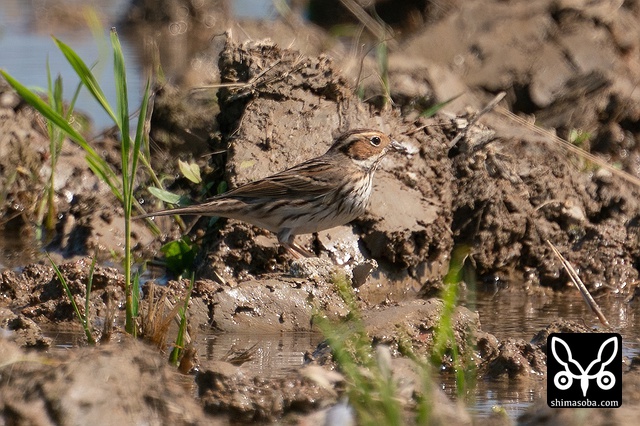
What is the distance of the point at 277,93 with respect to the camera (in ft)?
29.3

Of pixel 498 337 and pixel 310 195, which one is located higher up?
pixel 310 195

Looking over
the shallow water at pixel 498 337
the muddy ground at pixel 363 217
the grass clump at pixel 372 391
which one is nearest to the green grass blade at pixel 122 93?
the muddy ground at pixel 363 217

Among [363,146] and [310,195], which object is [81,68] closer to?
[310,195]

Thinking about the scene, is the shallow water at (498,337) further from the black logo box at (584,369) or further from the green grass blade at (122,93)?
the green grass blade at (122,93)

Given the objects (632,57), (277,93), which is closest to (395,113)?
(277,93)

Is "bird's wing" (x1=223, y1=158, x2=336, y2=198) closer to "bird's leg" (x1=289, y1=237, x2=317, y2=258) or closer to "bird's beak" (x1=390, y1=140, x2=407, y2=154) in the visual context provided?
"bird's leg" (x1=289, y1=237, x2=317, y2=258)

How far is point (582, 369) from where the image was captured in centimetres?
549

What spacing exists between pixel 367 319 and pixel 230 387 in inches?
58.6

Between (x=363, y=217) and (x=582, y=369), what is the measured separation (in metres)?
3.39

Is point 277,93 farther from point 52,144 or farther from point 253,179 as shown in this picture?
point 52,144

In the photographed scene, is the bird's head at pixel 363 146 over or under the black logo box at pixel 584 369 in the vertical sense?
over

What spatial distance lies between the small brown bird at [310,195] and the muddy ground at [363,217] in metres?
0.28

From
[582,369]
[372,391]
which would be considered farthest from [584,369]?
[372,391]

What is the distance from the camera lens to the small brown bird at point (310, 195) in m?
8.15
